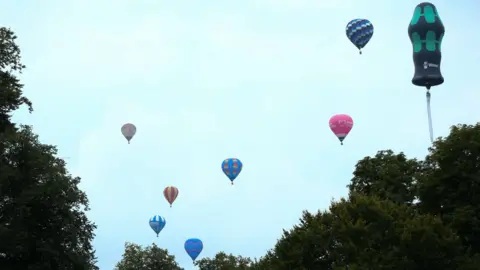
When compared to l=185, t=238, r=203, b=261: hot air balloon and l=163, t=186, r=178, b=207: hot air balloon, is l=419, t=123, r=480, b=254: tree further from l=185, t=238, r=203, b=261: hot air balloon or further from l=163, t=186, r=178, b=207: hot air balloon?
l=185, t=238, r=203, b=261: hot air balloon

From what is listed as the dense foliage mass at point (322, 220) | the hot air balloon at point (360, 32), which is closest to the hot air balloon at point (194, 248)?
the hot air balloon at point (360, 32)

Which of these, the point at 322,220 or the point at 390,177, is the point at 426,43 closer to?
the point at 390,177

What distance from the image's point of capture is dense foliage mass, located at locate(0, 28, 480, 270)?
51.2 m

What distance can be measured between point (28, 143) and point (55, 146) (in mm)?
6353

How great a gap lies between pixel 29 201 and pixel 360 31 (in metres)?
66.1

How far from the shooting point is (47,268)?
51.2 metres

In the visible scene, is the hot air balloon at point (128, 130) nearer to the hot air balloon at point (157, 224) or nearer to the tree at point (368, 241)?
the hot air balloon at point (157, 224)

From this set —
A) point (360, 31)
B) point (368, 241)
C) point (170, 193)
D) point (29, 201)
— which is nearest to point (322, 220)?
point (368, 241)

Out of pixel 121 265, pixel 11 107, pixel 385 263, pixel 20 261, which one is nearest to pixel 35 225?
pixel 20 261

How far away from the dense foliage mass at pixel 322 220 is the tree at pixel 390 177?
4000mm

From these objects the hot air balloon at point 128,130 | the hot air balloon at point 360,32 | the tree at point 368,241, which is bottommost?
the tree at point 368,241

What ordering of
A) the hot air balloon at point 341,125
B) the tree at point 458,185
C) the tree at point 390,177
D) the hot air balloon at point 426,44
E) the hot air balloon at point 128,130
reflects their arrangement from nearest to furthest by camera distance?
1. the tree at point 458,185
2. the tree at point 390,177
3. the hot air balloon at point 341,125
4. the hot air balloon at point 426,44
5. the hot air balloon at point 128,130

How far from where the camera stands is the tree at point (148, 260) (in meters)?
129

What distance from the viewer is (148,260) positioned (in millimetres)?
129375
